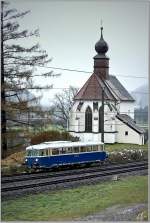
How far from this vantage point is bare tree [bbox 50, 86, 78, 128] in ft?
19.8

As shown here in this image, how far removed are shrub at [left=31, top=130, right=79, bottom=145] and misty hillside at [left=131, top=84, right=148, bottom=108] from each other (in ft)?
3.00

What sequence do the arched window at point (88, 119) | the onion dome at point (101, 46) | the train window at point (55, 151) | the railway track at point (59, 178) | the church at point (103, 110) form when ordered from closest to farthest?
1. the railway track at point (59, 178)
2. the onion dome at point (101, 46)
3. the church at point (103, 110)
4. the arched window at point (88, 119)
5. the train window at point (55, 151)

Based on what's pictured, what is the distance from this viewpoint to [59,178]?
20.4 ft

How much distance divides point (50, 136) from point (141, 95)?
46.7 inches

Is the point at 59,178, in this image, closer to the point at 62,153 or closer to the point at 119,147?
the point at 62,153

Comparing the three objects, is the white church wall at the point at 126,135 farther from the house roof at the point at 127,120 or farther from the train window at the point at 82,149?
the train window at the point at 82,149

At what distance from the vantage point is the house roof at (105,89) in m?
6.14

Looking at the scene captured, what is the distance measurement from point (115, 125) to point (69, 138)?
0.58 m

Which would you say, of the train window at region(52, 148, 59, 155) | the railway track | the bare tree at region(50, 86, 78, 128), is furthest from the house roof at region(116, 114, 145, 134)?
the train window at region(52, 148, 59, 155)

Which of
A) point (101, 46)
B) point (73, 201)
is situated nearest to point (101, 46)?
point (101, 46)

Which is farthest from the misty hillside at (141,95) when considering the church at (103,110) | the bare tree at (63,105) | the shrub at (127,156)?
the bare tree at (63,105)

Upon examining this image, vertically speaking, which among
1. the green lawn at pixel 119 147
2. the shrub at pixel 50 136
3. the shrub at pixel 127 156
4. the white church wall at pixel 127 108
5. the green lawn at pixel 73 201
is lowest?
the green lawn at pixel 73 201

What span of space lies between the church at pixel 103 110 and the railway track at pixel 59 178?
1.32 feet

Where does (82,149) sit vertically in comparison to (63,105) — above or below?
below
